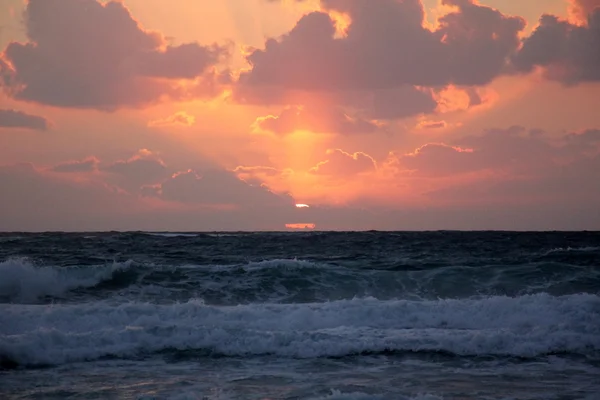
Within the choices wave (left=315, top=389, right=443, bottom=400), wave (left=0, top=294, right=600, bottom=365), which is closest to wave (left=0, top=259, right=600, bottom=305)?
wave (left=0, top=294, right=600, bottom=365)

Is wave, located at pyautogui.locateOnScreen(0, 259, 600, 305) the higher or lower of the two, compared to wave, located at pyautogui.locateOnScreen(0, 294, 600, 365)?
higher

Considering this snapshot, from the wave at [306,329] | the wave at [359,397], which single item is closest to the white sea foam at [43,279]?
the wave at [306,329]

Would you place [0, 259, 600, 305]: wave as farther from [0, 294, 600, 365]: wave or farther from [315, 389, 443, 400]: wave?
[315, 389, 443, 400]: wave

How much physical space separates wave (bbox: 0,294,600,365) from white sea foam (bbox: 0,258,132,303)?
12.4 feet

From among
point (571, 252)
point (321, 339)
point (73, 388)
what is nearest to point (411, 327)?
point (321, 339)

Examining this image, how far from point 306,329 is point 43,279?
34.5 feet

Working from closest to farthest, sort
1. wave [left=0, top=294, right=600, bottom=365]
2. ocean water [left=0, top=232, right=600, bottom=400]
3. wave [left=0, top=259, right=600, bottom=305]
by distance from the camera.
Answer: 1. ocean water [left=0, top=232, right=600, bottom=400]
2. wave [left=0, top=294, right=600, bottom=365]
3. wave [left=0, top=259, right=600, bottom=305]

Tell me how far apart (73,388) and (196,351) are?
337 cm

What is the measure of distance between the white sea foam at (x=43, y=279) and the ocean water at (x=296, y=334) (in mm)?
59

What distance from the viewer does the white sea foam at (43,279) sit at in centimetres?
2003

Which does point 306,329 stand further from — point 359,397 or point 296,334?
point 359,397

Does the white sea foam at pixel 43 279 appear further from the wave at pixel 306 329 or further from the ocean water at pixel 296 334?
the wave at pixel 306 329

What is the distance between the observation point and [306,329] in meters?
15.5

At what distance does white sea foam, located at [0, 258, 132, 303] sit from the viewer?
20.0 m
